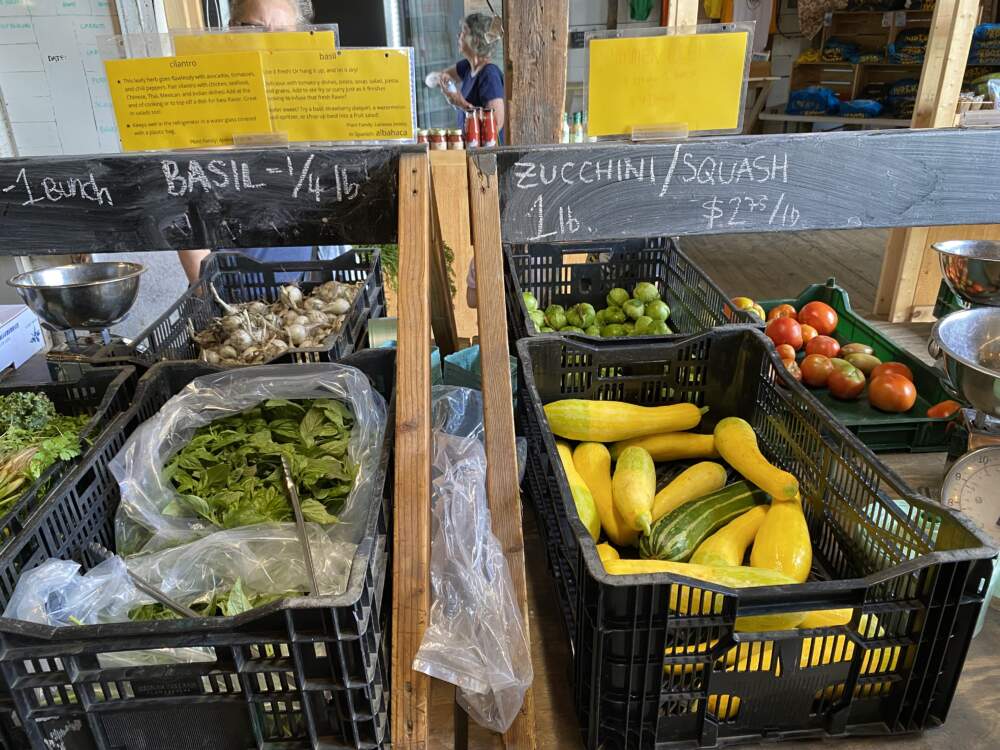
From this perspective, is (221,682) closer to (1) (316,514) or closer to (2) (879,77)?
(1) (316,514)

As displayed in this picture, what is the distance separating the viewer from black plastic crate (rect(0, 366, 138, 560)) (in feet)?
4.03

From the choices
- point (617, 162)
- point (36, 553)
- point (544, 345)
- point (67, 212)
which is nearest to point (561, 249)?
point (544, 345)

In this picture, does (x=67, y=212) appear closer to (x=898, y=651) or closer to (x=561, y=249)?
(x=898, y=651)

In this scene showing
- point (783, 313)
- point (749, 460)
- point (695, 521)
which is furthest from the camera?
point (783, 313)

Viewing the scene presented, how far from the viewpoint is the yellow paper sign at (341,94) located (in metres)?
1.03

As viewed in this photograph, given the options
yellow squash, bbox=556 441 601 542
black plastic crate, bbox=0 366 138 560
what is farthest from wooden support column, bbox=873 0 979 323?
black plastic crate, bbox=0 366 138 560

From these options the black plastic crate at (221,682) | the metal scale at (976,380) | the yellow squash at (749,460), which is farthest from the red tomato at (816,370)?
the black plastic crate at (221,682)

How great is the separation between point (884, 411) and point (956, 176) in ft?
3.92

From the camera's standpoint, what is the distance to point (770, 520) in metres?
1.19

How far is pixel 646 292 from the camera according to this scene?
2.28 meters

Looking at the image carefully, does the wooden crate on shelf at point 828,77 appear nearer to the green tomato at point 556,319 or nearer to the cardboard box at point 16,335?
the green tomato at point 556,319

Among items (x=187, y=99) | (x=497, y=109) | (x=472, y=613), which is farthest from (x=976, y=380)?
(x=497, y=109)

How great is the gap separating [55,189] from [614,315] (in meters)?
1.60

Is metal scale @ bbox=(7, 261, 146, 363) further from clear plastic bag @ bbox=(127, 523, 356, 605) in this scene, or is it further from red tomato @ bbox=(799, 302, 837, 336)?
red tomato @ bbox=(799, 302, 837, 336)
